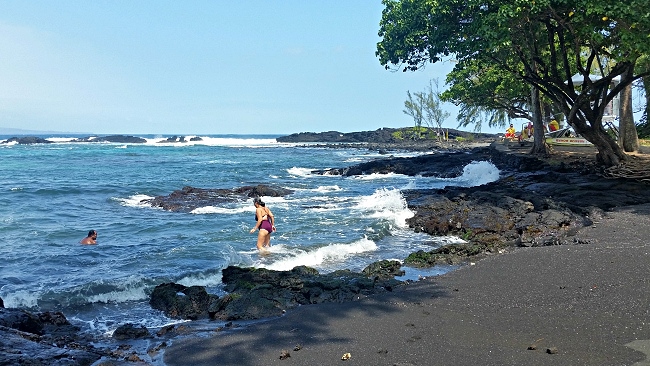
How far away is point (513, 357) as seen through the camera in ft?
19.2

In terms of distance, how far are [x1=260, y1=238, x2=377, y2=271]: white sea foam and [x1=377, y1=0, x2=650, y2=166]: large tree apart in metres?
7.41

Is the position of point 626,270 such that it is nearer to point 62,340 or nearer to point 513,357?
point 513,357

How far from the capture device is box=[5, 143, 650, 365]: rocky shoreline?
6988 millimetres

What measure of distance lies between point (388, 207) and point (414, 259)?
770 centimetres

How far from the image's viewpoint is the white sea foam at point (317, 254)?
12.3 m

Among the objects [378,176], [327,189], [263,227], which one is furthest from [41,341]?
[378,176]

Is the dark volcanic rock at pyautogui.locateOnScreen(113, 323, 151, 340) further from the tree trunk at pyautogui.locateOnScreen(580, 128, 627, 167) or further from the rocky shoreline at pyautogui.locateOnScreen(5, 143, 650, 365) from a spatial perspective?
the tree trunk at pyautogui.locateOnScreen(580, 128, 627, 167)

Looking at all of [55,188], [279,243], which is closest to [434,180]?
[279,243]

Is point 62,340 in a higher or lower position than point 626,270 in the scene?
lower

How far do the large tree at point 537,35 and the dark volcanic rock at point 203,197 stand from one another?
7885mm

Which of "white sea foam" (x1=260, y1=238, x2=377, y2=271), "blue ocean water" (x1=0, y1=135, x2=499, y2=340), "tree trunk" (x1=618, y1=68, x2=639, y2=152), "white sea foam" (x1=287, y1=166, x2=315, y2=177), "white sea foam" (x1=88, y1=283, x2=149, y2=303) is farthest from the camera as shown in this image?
"white sea foam" (x1=287, y1=166, x2=315, y2=177)

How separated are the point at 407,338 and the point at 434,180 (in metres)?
24.4

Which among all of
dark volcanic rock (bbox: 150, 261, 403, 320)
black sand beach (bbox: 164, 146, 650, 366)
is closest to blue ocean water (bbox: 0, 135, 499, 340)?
dark volcanic rock (bbox: 150, 261, 403, 320)

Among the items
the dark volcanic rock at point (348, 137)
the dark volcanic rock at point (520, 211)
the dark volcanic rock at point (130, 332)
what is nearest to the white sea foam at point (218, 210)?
the dark volcanic rock at point (520, 211)
